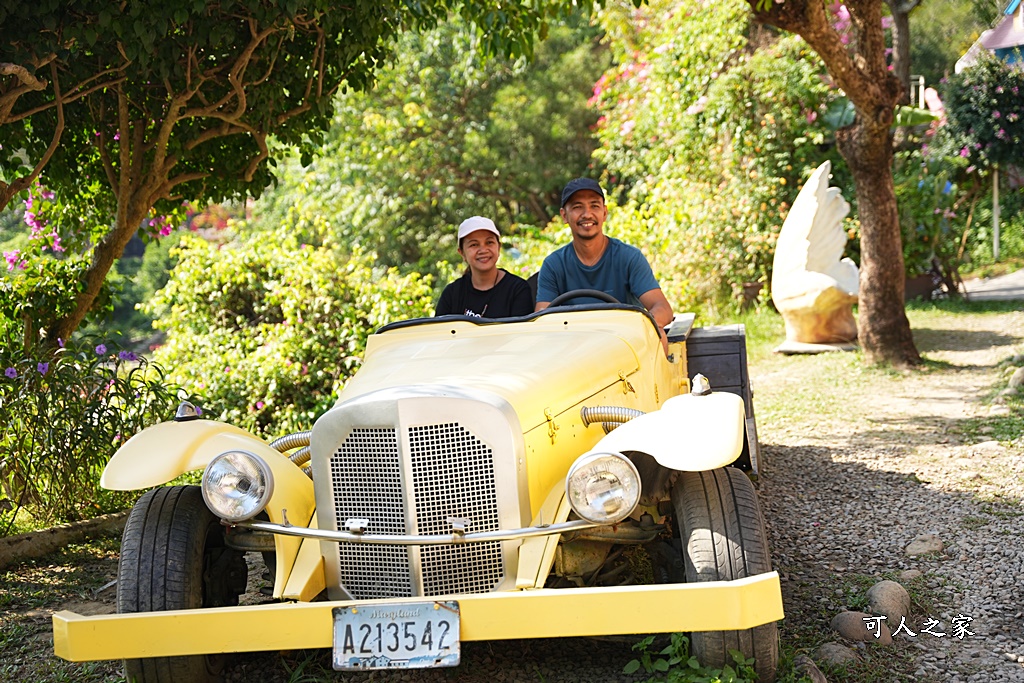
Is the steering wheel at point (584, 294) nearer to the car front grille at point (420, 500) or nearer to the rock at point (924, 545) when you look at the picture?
the car front grille at point (420, 500)

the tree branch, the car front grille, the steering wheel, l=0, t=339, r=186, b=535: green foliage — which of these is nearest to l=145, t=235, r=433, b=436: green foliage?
l=0, t=339, r=186, b=535: green foliage

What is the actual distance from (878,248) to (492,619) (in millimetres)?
7066

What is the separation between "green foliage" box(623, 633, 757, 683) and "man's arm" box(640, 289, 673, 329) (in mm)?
1847

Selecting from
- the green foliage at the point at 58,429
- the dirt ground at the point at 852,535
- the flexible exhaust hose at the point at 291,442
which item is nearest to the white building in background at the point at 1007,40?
the dirt ground at the point at 852,535

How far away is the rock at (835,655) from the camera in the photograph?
11.8ft

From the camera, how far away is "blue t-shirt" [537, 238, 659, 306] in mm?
5203

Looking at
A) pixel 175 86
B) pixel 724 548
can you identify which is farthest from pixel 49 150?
pixel 724 548

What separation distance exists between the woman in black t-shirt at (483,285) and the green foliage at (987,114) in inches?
508

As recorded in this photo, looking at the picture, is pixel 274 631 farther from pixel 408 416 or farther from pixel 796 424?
pixel 796 424

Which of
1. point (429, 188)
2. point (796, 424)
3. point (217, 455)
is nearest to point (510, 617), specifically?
point (217, 455)

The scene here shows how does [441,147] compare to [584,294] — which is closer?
[584,294]

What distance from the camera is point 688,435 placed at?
133 inches

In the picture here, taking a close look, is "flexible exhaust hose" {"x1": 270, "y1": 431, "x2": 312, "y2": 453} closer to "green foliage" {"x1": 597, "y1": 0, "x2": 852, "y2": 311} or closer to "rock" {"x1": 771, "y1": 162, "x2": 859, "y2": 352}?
"rock" {"x1": 771, "y1": 162, "x2": 859, "y2": 352}

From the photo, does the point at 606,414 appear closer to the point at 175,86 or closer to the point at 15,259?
the point at 175,86
